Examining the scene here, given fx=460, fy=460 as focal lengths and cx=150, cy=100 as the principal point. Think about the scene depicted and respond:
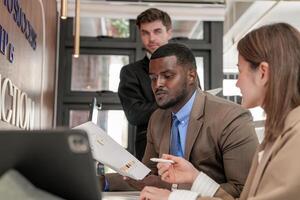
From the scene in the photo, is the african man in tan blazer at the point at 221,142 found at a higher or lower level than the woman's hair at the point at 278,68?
lower

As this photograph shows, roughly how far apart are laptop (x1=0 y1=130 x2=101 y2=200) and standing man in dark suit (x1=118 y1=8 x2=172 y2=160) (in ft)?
6.33

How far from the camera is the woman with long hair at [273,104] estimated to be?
3.61ft

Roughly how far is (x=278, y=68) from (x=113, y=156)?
2.13 ft

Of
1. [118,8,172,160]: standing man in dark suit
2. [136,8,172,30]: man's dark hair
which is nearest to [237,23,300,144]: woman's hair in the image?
[118,8,172,160]: standing man in dark suit

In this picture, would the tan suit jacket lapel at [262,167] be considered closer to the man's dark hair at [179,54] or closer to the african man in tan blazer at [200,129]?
the african man in tan blazer at [200,129]

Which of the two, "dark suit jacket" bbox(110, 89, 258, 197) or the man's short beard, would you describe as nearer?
"dark suit jacket" bbox(110, 89, 258, 197)

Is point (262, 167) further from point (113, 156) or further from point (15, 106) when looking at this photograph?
point (15, 106)

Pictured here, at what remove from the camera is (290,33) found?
130cm

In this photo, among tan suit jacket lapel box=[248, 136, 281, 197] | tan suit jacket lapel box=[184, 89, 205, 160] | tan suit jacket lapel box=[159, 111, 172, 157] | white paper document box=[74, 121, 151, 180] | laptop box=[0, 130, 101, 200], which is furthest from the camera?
tan suit jacket lapel box=[159, 111, 172, 157]

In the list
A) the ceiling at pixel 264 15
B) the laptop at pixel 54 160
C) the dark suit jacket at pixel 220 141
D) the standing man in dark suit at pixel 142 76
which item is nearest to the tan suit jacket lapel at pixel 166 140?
the dark suit jacket at pixel 220 141

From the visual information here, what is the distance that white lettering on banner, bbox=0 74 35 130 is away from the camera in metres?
2.41

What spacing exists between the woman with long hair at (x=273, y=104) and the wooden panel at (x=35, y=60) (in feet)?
4.75

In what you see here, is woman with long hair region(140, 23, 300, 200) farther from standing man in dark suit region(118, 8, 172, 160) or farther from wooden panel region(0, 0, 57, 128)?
wooden panel region(0, 0, 57, 128)

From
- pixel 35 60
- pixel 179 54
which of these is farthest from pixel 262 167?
pixel 35 60
